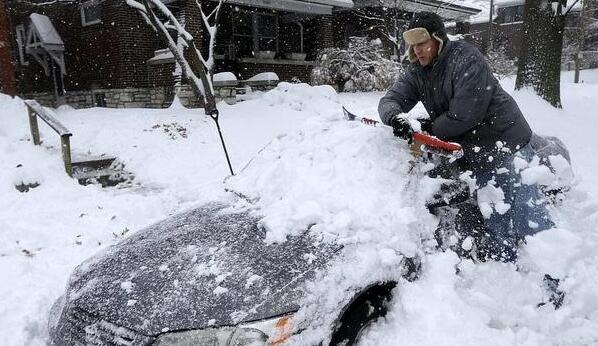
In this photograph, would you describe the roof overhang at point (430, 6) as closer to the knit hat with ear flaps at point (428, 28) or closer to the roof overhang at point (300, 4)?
the roof overhang at point (300, 4)

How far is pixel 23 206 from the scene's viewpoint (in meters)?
6.11

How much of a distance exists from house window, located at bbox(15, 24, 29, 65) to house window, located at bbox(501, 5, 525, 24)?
36706 millimetres

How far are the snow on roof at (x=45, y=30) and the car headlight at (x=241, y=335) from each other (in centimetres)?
1600

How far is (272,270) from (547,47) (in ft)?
29.7

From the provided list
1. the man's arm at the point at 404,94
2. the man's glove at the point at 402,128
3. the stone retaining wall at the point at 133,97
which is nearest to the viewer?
the man's glove at the point at 402,128

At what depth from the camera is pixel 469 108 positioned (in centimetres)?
314

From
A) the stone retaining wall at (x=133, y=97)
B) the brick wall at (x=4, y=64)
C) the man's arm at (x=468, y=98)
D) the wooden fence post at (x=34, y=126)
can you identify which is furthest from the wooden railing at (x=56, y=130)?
the man's arm at (x=468, y=98)

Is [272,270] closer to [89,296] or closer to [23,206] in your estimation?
[89,296]

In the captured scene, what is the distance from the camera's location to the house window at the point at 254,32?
1766 centimetres

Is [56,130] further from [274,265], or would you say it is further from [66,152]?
[274,265]

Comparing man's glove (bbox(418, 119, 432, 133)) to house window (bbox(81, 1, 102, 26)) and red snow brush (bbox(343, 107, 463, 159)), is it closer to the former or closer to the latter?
red snow brush (bbox(343, 107, 463, 159))

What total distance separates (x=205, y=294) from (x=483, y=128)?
7.32 feet

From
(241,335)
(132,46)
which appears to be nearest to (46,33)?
(132,46)

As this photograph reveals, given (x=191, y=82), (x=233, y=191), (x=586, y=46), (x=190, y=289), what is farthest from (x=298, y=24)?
(x=586, y=46)
